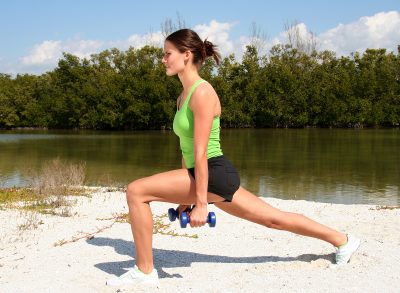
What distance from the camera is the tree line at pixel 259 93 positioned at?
74.2m

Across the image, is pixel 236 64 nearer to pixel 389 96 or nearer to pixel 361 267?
pixel 389 96

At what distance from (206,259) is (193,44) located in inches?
101

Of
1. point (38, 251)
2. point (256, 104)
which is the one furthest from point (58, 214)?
point (256, 104)

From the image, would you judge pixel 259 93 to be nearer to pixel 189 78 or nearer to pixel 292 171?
pixel 292 171

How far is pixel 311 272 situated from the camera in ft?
16.3

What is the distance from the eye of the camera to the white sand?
4.59 m

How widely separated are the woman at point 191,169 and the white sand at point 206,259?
58 centimetres

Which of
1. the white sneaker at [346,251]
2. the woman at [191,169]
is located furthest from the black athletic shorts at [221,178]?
the white sneaker at [346,251]

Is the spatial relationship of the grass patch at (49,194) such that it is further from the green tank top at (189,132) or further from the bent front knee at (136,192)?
the green tank top at (189,132)

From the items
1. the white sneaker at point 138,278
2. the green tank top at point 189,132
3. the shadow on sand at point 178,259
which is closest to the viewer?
the green tank top at point 189,132

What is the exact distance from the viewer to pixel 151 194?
4.19 meters

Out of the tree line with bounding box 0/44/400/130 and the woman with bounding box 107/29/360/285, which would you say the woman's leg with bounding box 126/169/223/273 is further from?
the tree line with bounding box 0/44/400/130

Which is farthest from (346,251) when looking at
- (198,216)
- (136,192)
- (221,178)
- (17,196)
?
(17,196)

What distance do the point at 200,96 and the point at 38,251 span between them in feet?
10.0
